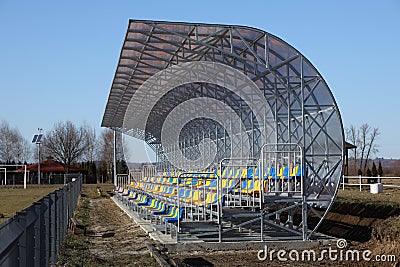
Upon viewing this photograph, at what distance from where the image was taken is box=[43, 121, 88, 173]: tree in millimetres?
71750

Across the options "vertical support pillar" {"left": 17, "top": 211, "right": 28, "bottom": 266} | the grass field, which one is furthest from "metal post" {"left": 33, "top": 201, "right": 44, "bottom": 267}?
the grass field

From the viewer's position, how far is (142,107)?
29734mm

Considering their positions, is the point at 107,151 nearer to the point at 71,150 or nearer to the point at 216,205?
the point at 71,150

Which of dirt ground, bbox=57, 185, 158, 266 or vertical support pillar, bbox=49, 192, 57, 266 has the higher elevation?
vertical support pillar, bbox=49, 192, 57, 266

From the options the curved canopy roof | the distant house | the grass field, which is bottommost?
the grass field

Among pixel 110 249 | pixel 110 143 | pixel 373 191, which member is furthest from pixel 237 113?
pixel 110 143

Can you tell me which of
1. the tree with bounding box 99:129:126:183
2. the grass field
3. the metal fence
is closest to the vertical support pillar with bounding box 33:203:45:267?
the metal fence

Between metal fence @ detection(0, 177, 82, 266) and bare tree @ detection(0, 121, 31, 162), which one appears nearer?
metal fence @ detection(0, 177, 82, 266)

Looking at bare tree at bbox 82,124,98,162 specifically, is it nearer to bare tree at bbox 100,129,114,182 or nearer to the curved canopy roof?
bare tree at bbox 100,129,114,182

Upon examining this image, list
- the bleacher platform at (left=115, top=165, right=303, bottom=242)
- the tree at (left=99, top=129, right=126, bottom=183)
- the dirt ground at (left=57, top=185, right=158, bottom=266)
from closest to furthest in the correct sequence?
the dirt ground at (left=57, top=185, right=158, bottom=266) < the bleacher platform at (left=115, top=165, right=303, bottom=242) < the tree at (left=99, top=129, right=126, bottom=183)

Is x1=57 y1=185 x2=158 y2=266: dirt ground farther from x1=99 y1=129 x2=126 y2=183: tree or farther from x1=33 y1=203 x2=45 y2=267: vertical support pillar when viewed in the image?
x1=99 y1=129 x2=126 y2=183: tree

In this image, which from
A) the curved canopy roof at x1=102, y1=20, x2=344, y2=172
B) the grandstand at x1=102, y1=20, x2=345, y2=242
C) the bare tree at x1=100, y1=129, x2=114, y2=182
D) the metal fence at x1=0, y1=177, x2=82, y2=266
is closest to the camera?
the metal fence at x1=0, y1=177, x2=82, y2=266

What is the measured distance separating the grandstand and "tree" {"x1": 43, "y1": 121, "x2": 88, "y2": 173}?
147 feet

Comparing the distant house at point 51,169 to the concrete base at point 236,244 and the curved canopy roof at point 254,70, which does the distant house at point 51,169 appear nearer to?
the curved canopy roof at point 254,70
